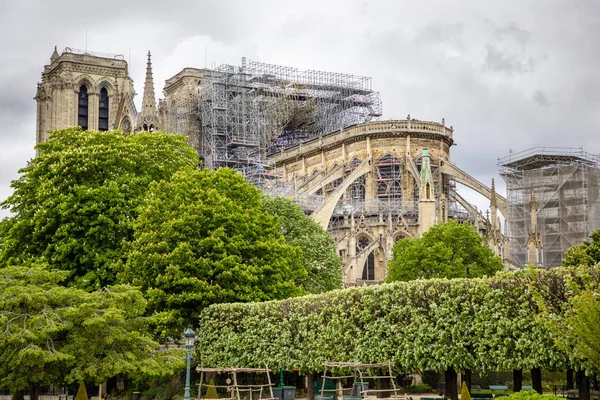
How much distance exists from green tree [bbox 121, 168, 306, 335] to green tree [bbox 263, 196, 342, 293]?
7.46 metres

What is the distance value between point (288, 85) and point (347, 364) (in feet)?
206

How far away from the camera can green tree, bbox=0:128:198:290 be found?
39.2 m

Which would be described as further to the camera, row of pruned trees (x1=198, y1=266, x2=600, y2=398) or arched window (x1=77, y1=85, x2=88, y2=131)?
arched window (x1=77, y1=85, x2=88, y2=131)

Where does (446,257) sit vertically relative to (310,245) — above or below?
below

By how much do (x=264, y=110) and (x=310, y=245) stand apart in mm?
39060

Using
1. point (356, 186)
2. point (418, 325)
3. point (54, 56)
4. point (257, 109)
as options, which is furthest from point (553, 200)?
point (54, 56)

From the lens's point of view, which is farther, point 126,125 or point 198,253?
point 126,125

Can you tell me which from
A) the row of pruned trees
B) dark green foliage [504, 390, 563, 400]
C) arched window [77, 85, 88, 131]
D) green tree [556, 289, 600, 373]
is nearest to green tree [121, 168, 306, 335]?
the row of pruned trees

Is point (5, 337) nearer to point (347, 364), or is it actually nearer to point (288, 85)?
point (347, 364)

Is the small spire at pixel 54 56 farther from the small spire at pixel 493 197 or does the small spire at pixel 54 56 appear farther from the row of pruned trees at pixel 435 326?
the row of pruned trees at pixel 435 326

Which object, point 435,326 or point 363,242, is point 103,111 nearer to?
point 363,242

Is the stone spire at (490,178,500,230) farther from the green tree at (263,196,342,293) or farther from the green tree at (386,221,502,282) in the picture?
the green tree at (263,196,342,293)

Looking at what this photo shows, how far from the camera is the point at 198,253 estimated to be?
3706 centimetres

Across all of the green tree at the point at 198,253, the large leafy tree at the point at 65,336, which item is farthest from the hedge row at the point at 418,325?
the large leafy tree at the point at 65,336
